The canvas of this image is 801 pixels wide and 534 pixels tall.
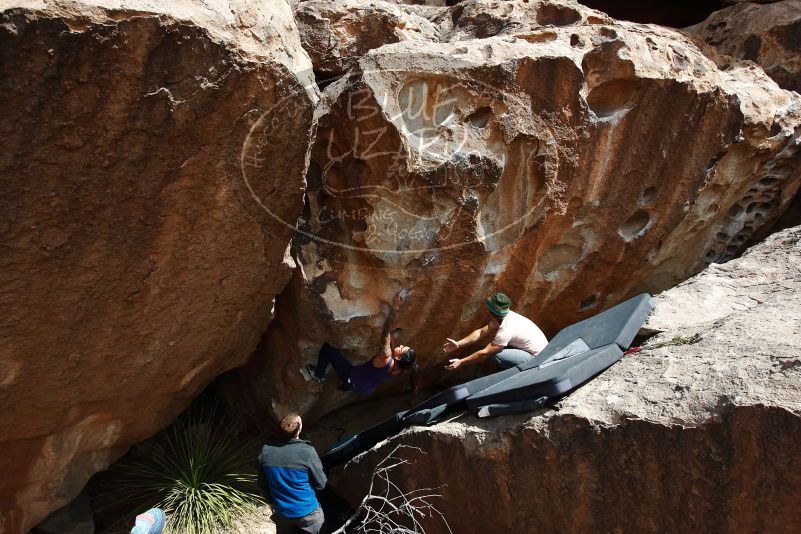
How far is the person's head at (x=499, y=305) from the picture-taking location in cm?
395

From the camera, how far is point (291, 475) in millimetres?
3410

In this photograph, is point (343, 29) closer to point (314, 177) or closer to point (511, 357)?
point (314, 177)

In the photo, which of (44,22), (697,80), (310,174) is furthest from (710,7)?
(44,22)

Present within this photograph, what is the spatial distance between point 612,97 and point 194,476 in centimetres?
323

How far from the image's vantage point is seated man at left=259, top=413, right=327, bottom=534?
3.41 m

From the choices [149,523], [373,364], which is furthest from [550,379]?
[149,523]

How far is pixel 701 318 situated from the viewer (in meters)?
3.64

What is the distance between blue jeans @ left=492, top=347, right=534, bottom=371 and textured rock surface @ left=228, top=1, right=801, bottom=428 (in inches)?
14.6

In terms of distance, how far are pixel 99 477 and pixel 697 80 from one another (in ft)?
13.9

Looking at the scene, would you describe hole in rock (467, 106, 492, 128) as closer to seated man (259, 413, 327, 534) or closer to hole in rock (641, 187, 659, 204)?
hole in rock (641, 187, 659, 204)

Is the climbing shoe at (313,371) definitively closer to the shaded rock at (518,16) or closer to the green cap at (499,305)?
the green cap at (499,305)

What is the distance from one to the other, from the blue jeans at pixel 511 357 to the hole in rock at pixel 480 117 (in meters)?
1.22

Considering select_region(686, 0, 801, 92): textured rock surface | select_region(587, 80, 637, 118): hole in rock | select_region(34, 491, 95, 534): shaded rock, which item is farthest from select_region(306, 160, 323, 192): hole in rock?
select_region(686, 0, 801, 92): textured rock surface

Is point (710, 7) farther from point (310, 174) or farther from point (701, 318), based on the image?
point (310, 174)
